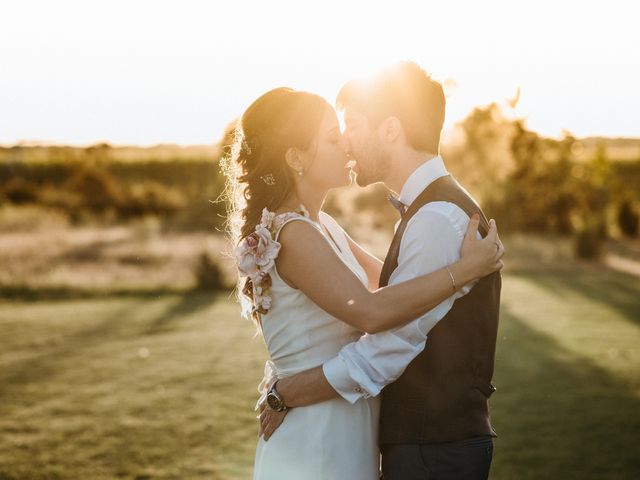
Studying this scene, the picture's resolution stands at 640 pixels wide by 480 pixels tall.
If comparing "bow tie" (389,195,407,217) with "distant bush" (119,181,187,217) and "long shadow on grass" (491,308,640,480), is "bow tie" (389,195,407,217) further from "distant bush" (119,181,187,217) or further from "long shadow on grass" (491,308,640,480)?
"distant bush" (119,181,187,217)

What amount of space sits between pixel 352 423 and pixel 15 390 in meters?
6.01

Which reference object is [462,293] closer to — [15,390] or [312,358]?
[312,358]

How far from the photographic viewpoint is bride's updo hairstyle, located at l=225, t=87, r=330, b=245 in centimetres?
262

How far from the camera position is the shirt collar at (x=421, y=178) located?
8.27ft

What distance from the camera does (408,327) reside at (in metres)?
2.34

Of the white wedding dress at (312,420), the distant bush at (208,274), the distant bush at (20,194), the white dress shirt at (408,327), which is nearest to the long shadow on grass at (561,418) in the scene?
the white wedding dress at (312,420)

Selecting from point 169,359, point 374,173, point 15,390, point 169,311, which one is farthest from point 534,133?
point 374,173

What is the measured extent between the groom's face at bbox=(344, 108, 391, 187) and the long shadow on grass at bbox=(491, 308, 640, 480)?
3.30 metres

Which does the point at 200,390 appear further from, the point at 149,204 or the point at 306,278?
the point at 149,204

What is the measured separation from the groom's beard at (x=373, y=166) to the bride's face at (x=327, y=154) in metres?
0.08

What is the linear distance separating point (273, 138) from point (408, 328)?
0.80 metres

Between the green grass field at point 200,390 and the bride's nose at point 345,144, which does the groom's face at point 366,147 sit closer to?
the bride's nose at point 345,144

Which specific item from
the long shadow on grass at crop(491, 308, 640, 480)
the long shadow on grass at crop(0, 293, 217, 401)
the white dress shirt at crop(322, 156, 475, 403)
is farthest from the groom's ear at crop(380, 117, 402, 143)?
the long shadow on grass at crop(0, 293, 217, 401)

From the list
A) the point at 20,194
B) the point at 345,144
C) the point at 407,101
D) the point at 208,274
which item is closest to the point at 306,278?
the point at 345,144
